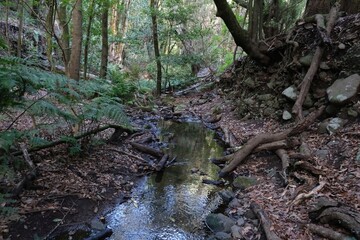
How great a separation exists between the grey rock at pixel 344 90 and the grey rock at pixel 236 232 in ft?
12.9

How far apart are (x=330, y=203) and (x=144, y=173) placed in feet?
12.1

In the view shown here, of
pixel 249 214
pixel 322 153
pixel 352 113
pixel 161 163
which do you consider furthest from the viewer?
pixel 161 163

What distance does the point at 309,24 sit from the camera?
8.48 m

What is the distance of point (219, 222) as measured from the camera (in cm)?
449

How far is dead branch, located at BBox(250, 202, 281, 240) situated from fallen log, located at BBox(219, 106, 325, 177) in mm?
1664

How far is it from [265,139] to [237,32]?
152 inches

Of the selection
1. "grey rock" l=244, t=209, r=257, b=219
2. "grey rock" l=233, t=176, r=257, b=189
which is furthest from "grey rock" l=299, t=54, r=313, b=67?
"grey rock" l=244, t=209, r=257, b=219

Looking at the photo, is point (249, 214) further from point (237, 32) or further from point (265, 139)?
point (237, 32)

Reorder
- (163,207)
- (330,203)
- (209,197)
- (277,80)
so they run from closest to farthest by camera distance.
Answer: (330,203) → (163,207) → (209,197) → (277,80)

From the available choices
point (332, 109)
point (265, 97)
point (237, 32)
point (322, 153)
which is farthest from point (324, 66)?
point (322, 153)

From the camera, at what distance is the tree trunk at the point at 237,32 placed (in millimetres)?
8164

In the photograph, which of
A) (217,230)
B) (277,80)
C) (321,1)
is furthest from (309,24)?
(217,230)

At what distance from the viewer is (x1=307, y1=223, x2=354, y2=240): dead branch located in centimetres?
336

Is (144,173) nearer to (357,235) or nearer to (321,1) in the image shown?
(357,235)
